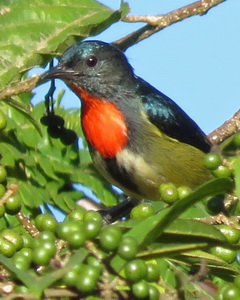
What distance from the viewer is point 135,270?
69.8 inches

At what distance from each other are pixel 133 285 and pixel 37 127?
2354 mm

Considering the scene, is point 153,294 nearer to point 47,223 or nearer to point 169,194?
point 47,223

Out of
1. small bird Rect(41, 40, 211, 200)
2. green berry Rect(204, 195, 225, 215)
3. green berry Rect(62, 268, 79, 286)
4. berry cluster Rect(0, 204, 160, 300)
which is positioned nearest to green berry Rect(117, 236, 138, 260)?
berry cluster Rect(0, 204, 160, 300)

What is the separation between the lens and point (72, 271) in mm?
1706

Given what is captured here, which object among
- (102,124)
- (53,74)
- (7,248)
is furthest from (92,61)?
(7,248)

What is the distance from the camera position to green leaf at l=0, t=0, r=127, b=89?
3525mm

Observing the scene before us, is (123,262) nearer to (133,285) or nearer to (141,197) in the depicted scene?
(133,285)

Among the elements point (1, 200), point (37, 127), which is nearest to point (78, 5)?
point (37, 127)

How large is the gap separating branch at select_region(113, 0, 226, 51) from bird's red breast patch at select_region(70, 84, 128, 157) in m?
0.94

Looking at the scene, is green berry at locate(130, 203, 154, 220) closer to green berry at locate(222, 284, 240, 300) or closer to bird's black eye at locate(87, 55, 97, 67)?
green berry at locate(222, 284, 240, 300)

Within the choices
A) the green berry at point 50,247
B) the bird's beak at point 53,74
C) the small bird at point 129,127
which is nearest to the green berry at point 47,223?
the green berry at point 50,247

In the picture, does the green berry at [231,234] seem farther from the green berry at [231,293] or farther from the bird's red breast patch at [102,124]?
the bird's red breast patch at [102,124]

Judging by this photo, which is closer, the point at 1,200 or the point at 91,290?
the point at 91,290

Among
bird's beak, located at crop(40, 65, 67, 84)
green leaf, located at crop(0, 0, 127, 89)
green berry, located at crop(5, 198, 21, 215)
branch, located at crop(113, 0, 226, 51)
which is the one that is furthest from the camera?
branch, located at crop(113, 0, 226, 51)
